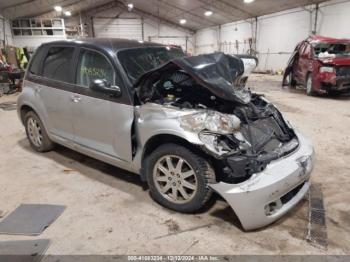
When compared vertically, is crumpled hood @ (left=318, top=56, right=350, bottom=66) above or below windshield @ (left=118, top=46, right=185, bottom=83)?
below

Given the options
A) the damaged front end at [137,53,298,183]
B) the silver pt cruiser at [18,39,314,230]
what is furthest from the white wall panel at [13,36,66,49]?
the damaged front end at [137,53,298,183]

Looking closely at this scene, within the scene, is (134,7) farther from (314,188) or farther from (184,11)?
(314,188)

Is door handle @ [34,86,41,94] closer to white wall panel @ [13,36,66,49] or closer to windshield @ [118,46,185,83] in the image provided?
windshield @ [118,46,185,83]

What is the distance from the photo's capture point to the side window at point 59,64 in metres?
3.40

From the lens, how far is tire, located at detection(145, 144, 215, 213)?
2.37 m

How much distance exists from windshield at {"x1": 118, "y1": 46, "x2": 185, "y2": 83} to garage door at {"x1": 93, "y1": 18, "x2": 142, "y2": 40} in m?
22.6

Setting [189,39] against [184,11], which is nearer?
[184,11]

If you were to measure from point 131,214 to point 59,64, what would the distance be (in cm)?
210

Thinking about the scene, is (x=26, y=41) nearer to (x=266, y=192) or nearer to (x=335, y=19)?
(x=335, y=19)

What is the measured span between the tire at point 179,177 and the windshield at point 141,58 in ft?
2.78

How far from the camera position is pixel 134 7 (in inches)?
962

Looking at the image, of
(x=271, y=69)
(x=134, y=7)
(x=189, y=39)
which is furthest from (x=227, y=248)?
(x=189, y=39)

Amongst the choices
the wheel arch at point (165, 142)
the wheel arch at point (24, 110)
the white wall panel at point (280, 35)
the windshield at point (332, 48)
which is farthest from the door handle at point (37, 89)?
the white wall panel at point (280, 35)

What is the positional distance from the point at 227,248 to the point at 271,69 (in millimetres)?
17327
